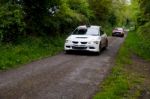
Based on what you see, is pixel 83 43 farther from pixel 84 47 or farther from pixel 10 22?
pixel 10 22

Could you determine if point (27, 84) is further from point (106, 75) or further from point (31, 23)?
point (31, 23)

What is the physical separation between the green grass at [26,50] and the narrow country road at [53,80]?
2.18 ft

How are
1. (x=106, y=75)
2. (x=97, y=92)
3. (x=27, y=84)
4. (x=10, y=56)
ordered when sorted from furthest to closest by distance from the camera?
(x=10, y=56) → (x=106, y=75) → (x=27, y=84) → (x=97, y=92)

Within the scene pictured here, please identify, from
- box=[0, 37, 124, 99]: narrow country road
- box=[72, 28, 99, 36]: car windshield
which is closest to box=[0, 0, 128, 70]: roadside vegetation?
box=[0, 37, 124, 99]: narrow country road

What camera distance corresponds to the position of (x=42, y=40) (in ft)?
69.7

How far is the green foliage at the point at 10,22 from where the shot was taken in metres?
17.3

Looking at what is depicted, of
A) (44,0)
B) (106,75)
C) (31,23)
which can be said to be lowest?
(106,75)

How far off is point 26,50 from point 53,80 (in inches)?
257

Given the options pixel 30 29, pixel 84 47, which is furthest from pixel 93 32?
pixel 30 29

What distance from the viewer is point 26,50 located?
55.9ft

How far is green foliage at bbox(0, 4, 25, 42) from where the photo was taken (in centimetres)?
1734

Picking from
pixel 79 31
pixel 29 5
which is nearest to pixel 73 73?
pixel 79 31

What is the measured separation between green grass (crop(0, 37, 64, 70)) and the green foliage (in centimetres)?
57

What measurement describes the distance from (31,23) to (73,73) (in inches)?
389
